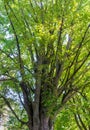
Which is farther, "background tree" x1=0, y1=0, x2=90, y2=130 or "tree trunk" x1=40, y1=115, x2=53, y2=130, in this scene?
"tree trunk" x1=40, y1=115, x2=53, y2=130

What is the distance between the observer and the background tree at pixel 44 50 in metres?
9.39

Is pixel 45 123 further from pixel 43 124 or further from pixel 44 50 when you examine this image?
pixel 44 50

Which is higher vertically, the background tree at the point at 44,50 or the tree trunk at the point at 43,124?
the background tree at the point at 44,50

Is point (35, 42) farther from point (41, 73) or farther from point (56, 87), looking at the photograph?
point (56, 87)

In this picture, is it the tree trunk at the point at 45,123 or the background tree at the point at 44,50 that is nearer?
the background tree at the point at 44,50

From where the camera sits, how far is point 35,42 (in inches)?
382

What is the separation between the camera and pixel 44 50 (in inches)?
400

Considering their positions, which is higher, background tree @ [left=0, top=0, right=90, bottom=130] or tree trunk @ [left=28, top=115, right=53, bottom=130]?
background tree @ [left=0, top=0, right=90, bottom=130]

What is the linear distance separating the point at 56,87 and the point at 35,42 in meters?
1.87

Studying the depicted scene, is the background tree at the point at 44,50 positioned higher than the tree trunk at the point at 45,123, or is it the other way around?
the background tree at the point at 44,50

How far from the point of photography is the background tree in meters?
9.39

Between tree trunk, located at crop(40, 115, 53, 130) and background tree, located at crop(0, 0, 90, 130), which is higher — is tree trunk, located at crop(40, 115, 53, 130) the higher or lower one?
the lower one

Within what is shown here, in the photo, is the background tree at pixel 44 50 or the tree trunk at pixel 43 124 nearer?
the background tree at pixel 44 50

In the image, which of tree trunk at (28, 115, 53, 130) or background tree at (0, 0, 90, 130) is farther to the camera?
tree trunk at (28, 115, 53, 130)
